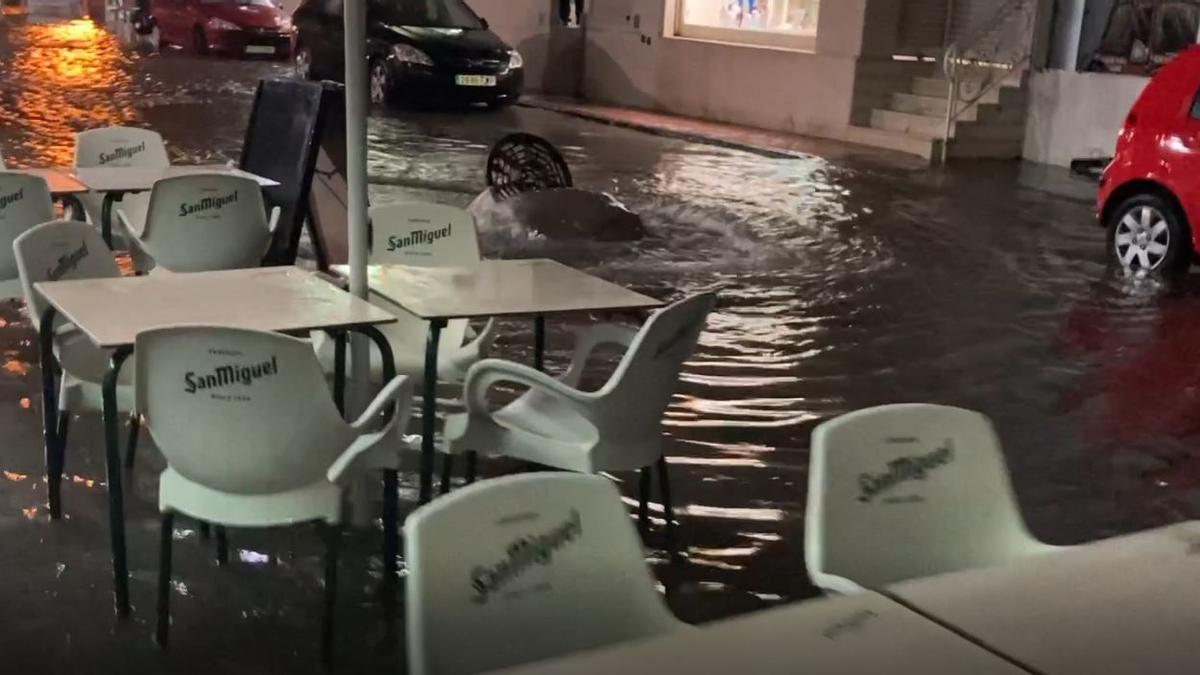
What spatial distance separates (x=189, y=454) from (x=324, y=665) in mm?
584

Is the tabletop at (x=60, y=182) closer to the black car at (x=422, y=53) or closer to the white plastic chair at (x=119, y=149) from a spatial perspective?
the white plastic chair at (x=119, y=149)

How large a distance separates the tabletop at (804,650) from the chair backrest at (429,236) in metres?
2.73

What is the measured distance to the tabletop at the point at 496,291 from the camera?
Answer: 3576 millimetres

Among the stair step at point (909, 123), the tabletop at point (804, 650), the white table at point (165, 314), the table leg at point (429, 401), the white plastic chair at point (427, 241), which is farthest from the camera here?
the stair step at point (909, 123)

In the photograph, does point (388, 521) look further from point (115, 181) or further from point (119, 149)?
point (119, 149)

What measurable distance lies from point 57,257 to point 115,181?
5.00 feet

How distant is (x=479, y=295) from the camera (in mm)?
3738

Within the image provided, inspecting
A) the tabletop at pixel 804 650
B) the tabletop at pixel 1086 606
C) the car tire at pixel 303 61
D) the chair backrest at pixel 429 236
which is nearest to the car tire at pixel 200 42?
the car tire at pixel 303 61

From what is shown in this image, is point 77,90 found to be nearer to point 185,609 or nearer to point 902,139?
point 902,139

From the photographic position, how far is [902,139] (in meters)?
13.4

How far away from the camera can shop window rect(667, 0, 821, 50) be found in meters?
15.4

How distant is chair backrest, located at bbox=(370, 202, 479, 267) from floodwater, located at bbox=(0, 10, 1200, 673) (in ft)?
3.31

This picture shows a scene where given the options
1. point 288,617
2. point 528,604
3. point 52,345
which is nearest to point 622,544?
point 528,604

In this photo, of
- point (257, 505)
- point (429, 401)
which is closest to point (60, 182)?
point (429, 401)
